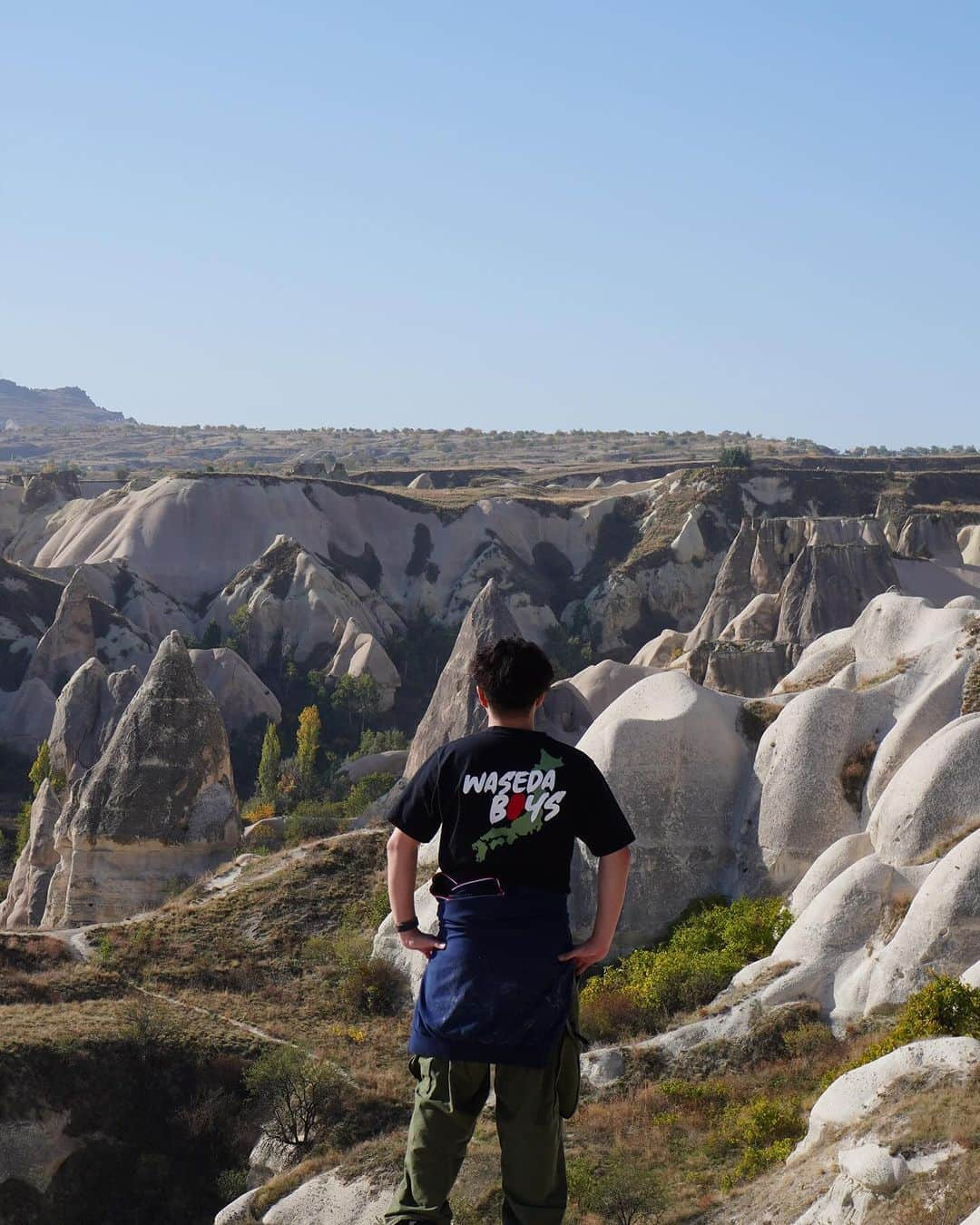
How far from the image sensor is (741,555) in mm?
67875

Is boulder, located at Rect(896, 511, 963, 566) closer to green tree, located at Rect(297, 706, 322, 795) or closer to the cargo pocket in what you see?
green tree, located at Rect(297, 706, 322, 795)

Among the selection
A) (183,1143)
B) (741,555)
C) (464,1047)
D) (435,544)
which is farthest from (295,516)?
(464,1047)

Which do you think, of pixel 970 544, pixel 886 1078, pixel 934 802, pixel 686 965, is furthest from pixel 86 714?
pixel 970 544

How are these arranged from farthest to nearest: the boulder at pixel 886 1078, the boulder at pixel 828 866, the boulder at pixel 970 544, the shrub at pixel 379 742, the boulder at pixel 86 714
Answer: the boulder at pixel 970 544 → the shrub at pixel 379 742 → the boulder at pixel 86 714 → the boulder at pixel 828 866 → the boulder at pixel 886 1078

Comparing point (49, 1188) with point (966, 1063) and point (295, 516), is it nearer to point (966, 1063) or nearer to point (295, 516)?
point (966, 1063)

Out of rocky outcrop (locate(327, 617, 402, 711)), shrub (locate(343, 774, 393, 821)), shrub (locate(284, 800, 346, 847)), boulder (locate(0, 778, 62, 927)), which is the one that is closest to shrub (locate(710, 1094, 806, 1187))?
shrub (locate(284, 800, 346, 847))

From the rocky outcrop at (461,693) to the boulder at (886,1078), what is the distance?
84.4ft

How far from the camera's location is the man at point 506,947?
19.3 feet

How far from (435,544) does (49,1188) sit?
2591 inches

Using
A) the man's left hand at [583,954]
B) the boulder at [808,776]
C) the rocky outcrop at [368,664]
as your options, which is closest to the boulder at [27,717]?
the rocky outcrop at [368,664]

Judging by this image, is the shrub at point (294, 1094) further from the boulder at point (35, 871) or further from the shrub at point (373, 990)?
the boulder at point (35, 871)

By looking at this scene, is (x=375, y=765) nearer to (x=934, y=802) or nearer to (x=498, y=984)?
(x=934, y=802)

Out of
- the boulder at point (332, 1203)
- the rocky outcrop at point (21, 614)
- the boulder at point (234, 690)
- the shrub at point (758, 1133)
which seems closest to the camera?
the shrub at point (758, 1133)

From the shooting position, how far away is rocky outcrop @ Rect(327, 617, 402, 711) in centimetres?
6538
